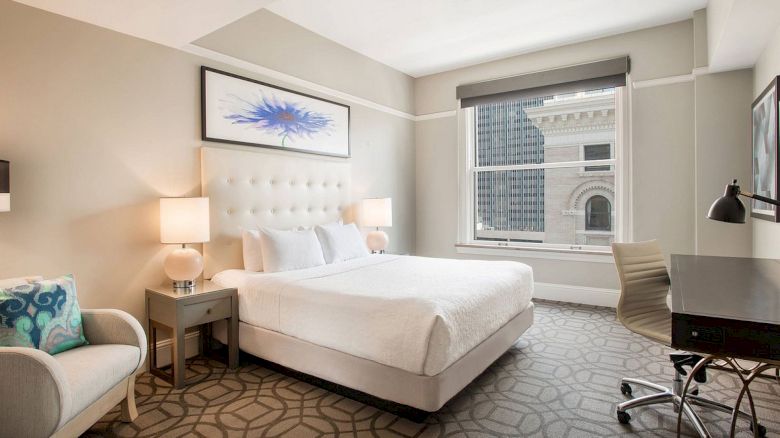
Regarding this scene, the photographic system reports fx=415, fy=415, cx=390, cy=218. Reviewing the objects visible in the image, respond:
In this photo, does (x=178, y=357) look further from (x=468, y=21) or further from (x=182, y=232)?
(x=468, y=21)

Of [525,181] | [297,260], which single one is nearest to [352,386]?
[297,260]

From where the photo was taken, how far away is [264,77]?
3.70 m

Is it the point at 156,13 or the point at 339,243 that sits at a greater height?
the point at 156,13

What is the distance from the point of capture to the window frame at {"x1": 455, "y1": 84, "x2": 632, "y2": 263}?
433cm

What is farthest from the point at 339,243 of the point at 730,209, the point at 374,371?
the point at 730,209

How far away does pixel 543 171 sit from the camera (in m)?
4.95

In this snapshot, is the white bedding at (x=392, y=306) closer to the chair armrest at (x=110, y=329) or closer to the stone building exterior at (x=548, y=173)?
the chair armrest at (x=110, y=329)

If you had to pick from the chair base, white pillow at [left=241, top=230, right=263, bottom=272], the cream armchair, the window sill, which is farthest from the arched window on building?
the cream armchair

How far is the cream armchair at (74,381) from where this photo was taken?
1558mm

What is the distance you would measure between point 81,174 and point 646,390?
375 centimetres

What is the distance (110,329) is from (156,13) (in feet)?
6.14

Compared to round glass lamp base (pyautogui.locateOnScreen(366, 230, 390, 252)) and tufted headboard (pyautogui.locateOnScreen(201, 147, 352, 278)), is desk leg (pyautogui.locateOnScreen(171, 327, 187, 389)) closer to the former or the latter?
tufted headboard (pyautogui.locateOnScreen(201, 147, 352, 278))

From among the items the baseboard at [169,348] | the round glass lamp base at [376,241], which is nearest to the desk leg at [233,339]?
the baseboard at [169,348]

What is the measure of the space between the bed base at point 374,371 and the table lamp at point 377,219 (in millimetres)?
1815
